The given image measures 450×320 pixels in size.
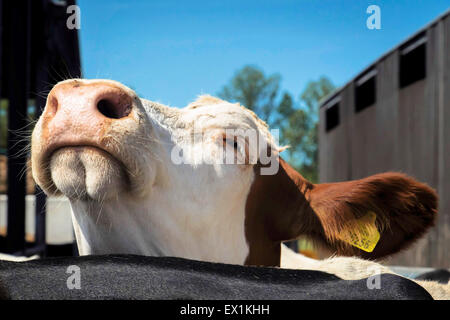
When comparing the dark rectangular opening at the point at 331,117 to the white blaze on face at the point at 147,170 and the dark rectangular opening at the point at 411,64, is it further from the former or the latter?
the white blaze on face at the point at 147,170

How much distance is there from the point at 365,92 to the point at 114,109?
1001 cm

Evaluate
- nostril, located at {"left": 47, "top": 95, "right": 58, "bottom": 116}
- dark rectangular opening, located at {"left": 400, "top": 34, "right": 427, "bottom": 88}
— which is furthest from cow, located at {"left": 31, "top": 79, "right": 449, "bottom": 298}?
dark rectangular opening, located at {"left": 400, "top": 34, "right": 427, "bottom": 88}

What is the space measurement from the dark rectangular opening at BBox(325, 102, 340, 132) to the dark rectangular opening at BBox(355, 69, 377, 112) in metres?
2.25

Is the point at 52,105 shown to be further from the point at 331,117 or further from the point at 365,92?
the point at 331,117

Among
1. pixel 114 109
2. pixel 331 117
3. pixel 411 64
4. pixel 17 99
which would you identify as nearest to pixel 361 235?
pixel 114 109

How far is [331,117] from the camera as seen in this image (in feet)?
43.0

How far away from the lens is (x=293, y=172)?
175cm

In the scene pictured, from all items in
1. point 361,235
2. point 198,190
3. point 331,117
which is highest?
point 331,117

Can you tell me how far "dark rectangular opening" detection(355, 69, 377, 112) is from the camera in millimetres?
9830

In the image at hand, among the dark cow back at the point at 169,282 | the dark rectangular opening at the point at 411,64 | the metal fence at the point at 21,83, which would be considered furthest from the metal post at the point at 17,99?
the dark rectangular opening at the point at 411,64

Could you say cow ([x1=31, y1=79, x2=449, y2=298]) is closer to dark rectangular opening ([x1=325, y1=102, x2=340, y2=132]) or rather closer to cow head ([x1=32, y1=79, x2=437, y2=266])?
cow head ([x1=32, y1=79, x2=437, y2=266])

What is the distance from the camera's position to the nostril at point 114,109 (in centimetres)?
106
